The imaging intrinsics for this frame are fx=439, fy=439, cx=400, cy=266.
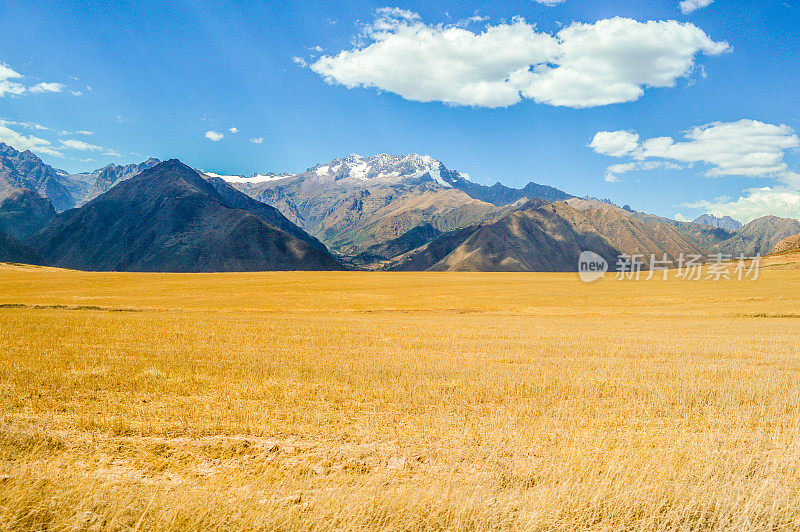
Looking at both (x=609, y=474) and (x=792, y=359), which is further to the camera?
(x=792, y=359)

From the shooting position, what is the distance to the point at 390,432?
1030 centimetres

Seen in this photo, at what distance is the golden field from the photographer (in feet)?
18.8

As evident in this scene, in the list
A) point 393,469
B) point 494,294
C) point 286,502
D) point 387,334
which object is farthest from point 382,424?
point 494,294

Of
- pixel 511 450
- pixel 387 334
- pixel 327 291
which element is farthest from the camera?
pixel 327 291

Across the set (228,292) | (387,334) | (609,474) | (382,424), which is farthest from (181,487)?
(228,292)

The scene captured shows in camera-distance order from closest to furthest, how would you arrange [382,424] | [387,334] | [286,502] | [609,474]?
[286,502]
[609,474]
[382,424]
[387,334]

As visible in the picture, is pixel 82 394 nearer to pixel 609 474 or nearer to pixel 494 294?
pixel 609 474

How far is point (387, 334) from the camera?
94.6ft

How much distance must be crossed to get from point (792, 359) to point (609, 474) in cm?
2166

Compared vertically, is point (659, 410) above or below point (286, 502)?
below

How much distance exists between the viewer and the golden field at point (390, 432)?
18.8 feet

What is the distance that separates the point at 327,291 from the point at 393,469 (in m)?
68.4

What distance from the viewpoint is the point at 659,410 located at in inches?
502

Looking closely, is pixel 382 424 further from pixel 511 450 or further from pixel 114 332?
pixel 114 332
